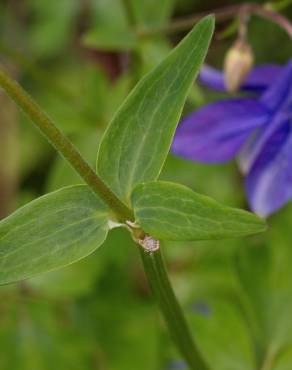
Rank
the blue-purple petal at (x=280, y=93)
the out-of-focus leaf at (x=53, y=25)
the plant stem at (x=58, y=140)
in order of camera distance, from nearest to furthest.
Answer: the plant stem at (x=58, y=140) → the blue-purple petal at (x=280, y=93) → the out-of-focus leaf at (x=53, y=25)

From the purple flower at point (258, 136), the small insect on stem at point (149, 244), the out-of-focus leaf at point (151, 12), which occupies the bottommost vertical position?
the small insect on stem at point (149, 244)

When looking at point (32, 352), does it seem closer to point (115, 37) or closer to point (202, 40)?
point (115, 37)

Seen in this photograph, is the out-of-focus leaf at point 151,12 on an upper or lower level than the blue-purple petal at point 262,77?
upper

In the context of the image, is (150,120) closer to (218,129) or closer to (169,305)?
(169,305)

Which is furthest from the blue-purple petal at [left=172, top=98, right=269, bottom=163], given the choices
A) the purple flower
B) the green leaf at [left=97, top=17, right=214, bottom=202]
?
the green leaf at [left=97, top=17, right=214, bottom=202]

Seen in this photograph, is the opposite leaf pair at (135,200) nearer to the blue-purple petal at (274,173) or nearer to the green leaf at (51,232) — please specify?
the green leaf at (51,232)

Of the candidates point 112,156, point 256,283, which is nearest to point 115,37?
point 256,283

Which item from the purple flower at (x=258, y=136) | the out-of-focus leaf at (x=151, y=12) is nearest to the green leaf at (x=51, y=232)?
the purple flower at (x=258, y=136)
